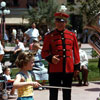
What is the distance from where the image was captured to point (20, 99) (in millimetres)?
4703

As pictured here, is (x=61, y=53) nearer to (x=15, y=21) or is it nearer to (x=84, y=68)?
(x=84, y=68)

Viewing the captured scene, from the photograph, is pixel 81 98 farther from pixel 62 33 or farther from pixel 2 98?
pixel 62 33

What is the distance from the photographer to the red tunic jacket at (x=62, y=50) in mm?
5926

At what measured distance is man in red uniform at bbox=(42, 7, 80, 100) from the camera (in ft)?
19.4

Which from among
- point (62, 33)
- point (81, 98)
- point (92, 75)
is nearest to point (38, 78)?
point (81, 98)

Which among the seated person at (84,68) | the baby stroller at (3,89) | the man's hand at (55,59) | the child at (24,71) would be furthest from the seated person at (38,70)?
the child at (24,71)

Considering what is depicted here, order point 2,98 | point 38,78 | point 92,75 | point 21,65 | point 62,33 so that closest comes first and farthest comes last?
point 21,65, point 62,33, point 2,98, point 38,78, point 92,75

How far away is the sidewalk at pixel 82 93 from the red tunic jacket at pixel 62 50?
2174 millimetres

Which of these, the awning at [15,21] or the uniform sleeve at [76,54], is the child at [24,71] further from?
the awning at [15,21]

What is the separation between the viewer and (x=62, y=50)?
5926mm

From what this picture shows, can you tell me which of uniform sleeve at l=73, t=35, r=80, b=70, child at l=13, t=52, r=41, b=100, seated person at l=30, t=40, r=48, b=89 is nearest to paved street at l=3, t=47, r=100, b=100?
seated person at l=30, t=40, r=48, b=89

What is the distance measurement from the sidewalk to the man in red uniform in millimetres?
2091

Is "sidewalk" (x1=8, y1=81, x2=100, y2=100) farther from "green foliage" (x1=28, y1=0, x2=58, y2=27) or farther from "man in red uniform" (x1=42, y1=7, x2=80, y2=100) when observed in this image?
"green foliage" (x1=28, y1=0, x2=58, y2=27)

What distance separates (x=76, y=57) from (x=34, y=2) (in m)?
43.3
